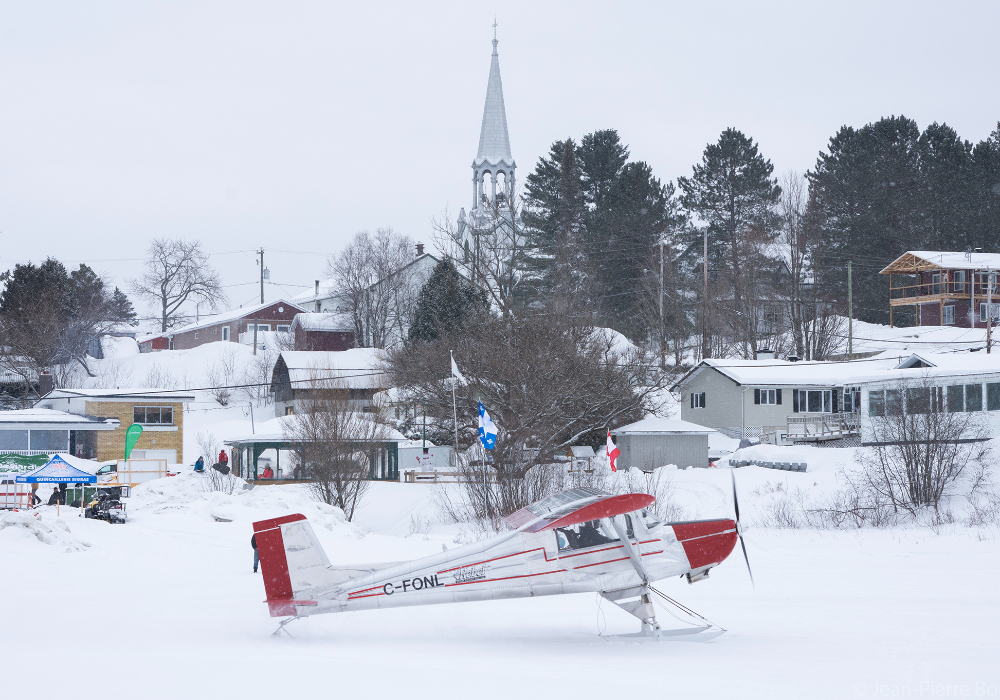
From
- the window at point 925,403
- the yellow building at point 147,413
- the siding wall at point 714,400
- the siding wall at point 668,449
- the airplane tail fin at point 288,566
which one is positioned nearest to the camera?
the airplane tail fin at point 288,566

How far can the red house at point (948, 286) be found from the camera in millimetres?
58031

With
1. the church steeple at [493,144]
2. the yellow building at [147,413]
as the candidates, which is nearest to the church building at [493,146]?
the church steeple at [493,144]

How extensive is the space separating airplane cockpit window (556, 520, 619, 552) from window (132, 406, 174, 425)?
3727 centimetres

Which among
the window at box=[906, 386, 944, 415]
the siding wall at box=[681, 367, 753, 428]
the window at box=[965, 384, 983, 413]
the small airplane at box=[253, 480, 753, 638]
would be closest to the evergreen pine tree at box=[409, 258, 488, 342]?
the siding wall at box=[681, 367, 753, 428]

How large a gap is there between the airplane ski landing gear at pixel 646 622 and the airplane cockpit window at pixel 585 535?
63 centimetres

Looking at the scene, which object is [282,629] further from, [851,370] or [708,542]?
[851,370]

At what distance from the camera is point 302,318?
7038 centimetres

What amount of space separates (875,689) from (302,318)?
64987 mm

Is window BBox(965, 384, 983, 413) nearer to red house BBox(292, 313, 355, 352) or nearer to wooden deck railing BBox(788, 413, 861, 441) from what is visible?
wooden deck railing BBox(788, 413, 861, 441)

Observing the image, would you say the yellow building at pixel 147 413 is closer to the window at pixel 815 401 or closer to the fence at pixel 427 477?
the fence at pixel 427 477

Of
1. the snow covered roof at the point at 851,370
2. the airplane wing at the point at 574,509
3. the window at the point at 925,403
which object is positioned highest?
the snow covered roof at the point at 851,370

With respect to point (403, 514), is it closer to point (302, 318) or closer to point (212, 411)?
point (212, 411)

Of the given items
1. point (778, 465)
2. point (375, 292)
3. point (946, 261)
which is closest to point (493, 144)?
point (375, 292)

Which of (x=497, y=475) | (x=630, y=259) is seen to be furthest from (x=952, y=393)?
(x=630, y=259)
